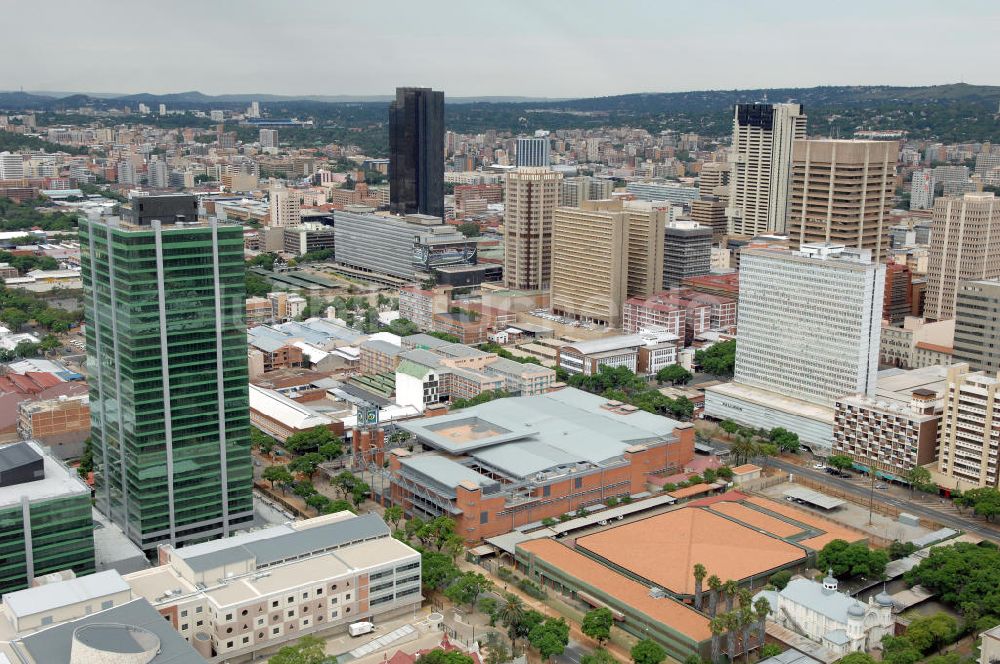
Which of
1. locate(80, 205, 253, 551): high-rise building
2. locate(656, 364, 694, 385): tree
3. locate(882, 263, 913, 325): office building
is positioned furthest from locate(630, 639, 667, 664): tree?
locate(882, 263, 913, 325): office building

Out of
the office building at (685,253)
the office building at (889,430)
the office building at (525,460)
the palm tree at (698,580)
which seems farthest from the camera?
the office building at (685,253)

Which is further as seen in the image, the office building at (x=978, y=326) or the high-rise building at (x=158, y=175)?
the high-rise building at (x=158, y=175)

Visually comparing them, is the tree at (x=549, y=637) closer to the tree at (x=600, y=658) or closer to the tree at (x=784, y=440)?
the tree at (x=600, y=658)

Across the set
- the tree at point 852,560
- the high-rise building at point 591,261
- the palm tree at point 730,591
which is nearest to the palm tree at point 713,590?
the palm tree at point 730,591

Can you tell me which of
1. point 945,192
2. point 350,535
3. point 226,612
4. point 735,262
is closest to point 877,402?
point 350,535

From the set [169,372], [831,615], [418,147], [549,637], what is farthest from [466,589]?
[418,147]

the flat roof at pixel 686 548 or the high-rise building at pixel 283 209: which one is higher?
the high-rise building at pixel 283 209

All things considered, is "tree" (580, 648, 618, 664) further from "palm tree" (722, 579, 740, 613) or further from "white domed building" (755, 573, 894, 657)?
"white domed building" (755, 573, 894, 657)
